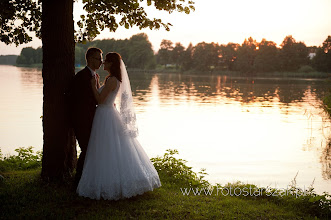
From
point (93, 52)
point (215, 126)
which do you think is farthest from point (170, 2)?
point (215, 126)

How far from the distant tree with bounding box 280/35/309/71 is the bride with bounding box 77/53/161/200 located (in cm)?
11125

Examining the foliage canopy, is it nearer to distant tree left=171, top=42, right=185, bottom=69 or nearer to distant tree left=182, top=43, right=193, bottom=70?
distant tree left=182, top=43, right=193, bottom=70

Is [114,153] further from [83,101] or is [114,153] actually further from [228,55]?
[228,55]

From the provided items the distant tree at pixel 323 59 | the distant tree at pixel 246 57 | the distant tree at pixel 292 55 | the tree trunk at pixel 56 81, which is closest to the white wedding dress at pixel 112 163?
the tree trunk at pixel 56 81

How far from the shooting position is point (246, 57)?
12050cm

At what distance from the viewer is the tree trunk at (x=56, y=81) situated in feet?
21.7

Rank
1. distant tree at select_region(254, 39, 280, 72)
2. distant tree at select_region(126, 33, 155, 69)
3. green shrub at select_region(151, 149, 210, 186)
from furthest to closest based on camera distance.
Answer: distant tree at select_region(126, 33, 155, 69), distant tree at select_region(254, 39, 280, 72), green shrub at select_region(151, 149, 210, 186)

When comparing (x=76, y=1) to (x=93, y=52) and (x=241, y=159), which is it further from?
(x=241, y=159)

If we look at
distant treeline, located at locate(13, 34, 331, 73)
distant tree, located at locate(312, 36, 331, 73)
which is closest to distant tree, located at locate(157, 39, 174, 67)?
distant treeline, located at locate(13, 34, 331, 73)

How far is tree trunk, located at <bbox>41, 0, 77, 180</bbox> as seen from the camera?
6605 millimetres

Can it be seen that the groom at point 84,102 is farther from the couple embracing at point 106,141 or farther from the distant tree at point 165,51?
the distant tree at point 165,51

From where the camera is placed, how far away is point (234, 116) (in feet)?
79.8

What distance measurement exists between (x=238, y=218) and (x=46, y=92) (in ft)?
14.5

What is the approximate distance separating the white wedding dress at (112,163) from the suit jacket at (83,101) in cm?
15
